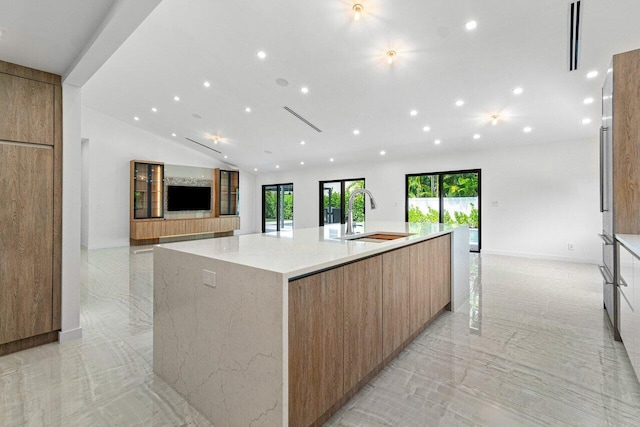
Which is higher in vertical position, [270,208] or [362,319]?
[270,208]

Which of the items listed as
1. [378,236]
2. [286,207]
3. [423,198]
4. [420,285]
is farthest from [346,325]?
[286,207]

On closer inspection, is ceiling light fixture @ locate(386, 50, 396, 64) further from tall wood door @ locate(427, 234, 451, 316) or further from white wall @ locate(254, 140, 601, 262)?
white wall @ locate(254, 140, 601, 262)

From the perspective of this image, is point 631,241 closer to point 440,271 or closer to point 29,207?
point 440,271

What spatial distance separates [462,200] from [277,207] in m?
6.54

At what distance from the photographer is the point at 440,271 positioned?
2.82 m

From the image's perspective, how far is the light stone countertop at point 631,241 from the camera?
5.61 feet

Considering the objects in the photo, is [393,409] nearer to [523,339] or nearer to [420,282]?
[420,282]

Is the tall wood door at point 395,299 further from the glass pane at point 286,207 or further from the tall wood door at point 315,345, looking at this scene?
the glass pane at point 286,207

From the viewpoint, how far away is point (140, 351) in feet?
7.32

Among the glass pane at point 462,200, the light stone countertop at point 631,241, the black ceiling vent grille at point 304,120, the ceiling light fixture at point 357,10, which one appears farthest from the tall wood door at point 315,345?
the glass pane at point 462,200

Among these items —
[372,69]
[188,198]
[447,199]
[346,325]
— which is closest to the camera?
[346,325]

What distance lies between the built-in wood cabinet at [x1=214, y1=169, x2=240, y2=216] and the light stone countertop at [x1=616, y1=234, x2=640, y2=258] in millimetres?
9574

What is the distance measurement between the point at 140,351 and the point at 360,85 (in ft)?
14.4

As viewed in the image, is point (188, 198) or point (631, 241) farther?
point (188, 198)
